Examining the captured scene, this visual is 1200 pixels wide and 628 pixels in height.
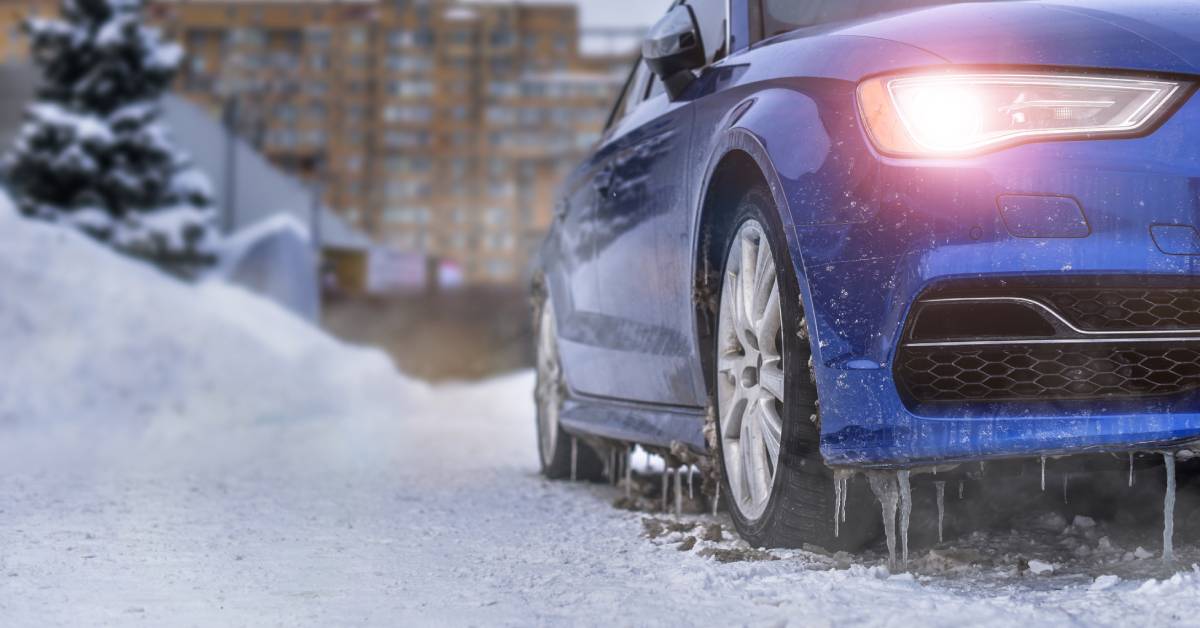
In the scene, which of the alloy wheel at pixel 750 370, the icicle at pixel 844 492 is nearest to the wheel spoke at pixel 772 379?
the alloy wheel at pixel 750 370

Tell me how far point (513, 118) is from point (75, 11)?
78.5 m

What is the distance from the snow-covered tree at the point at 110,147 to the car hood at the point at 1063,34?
28287 mm

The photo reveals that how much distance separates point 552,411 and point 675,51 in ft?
7.91

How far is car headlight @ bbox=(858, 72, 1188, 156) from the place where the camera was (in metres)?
3.12

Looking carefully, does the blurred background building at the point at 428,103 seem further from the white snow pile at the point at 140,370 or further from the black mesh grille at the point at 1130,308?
the black mesh grille at the point at 1130,308

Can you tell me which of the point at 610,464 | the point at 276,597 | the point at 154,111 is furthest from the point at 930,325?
the point at 154,111

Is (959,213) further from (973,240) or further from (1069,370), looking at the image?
(1069,370)

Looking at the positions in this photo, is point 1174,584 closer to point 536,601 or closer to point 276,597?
point 536,601

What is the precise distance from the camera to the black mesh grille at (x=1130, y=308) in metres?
3.09

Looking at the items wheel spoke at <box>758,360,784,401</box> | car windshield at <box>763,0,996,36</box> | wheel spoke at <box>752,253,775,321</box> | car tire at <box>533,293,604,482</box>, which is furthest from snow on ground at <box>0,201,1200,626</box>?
car windshield at <box>763,0,996,36</box>

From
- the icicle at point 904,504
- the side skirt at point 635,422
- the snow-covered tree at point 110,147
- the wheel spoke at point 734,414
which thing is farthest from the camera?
the snow-covered tree at point 110,147

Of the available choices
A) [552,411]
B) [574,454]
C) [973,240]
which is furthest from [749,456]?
[552,411]

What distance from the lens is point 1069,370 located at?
3131 mm

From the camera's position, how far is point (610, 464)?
19.3 ft
